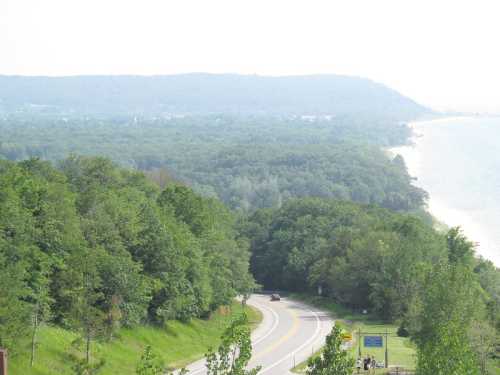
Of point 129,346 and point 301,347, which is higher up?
point 129,346

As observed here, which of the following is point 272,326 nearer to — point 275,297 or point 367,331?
point 367,331

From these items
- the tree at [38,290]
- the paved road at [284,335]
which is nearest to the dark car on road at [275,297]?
the paved road at [284,335]

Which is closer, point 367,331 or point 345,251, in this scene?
point 367,331

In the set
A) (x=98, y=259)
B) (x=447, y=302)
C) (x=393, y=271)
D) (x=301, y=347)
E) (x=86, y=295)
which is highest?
(x=98, y=259)

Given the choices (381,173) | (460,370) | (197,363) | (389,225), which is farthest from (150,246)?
(381,173)

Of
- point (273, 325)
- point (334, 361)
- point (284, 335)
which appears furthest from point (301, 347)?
point (334, 361)

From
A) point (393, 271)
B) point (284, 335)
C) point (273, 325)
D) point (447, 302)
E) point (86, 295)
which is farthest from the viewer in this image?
point (393, 271)

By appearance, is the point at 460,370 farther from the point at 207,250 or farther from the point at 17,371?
the point at 207,250

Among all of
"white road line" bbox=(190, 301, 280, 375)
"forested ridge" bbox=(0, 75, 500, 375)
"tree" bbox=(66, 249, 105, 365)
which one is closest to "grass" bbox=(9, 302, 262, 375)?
"forested ridge" bbox=(0, 75, 500, 375)
